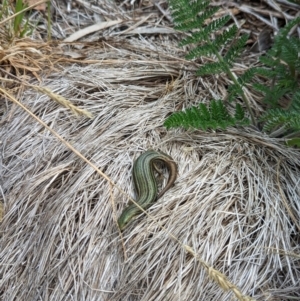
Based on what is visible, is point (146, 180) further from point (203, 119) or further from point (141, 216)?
point (203, 119)

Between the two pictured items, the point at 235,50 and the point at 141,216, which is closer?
the point at 141,216

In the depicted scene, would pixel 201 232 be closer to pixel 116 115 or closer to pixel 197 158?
pixel 197 158

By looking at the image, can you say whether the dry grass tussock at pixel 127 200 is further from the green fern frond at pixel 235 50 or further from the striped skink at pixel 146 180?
the green fern frond at pixel 235 50

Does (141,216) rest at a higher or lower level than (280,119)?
lower

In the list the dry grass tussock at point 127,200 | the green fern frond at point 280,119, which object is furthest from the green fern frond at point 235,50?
the green fern frond at point 280,119

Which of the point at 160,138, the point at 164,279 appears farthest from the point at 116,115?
the point at 164,279

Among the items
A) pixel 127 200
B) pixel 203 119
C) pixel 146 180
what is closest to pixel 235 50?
pixel 203 119
